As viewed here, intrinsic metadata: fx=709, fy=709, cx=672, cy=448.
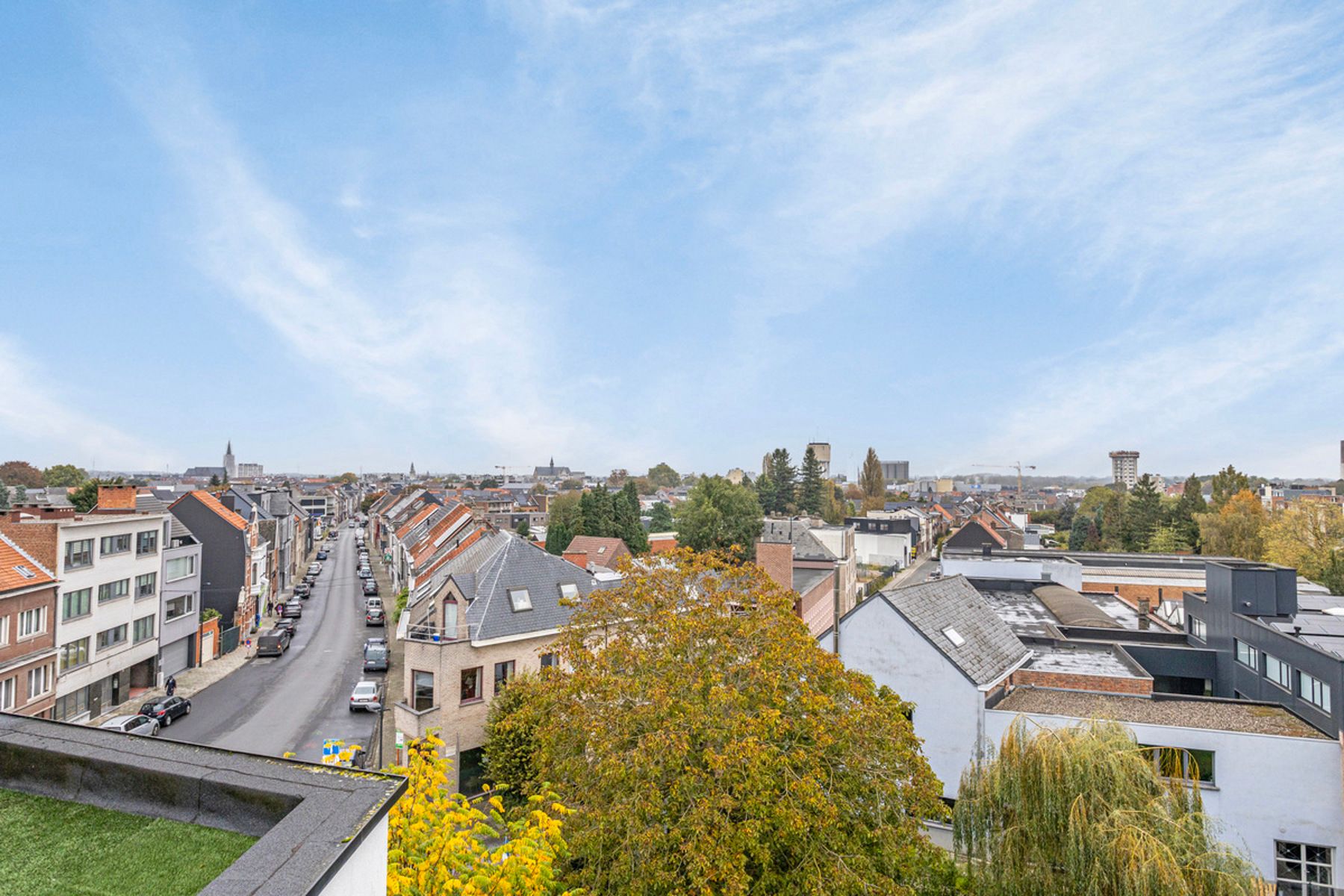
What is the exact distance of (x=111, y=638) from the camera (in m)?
31.6

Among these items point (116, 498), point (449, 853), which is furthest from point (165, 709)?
point (449, 853)

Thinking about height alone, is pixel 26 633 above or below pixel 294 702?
above

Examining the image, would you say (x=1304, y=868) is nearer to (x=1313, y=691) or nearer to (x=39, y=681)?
(x=1313, y=691)

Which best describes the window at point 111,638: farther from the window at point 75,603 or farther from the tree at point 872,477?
the tree at point 872,477

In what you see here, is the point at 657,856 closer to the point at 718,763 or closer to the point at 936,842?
the point at 718,763

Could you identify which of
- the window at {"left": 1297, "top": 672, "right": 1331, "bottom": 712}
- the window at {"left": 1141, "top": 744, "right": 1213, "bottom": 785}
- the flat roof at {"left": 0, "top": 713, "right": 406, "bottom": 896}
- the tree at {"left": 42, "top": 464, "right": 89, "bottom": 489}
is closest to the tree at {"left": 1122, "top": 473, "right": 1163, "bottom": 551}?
the window at {"left": 1297, "top": 672, "right": 1331, "bottom": 712}

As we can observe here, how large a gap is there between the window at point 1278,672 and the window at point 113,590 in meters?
43.7

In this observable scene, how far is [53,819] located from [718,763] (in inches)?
331

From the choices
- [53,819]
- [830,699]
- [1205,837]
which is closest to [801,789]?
[830,699]

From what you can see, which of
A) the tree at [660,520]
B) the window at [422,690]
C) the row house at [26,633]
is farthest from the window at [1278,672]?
the tree at [660,520]

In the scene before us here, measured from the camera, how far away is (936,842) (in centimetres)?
2009

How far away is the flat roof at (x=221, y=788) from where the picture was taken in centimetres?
426

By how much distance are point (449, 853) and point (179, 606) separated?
123ft

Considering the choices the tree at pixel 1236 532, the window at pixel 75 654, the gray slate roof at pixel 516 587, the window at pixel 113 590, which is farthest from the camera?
the tree at pixel 1236 532
